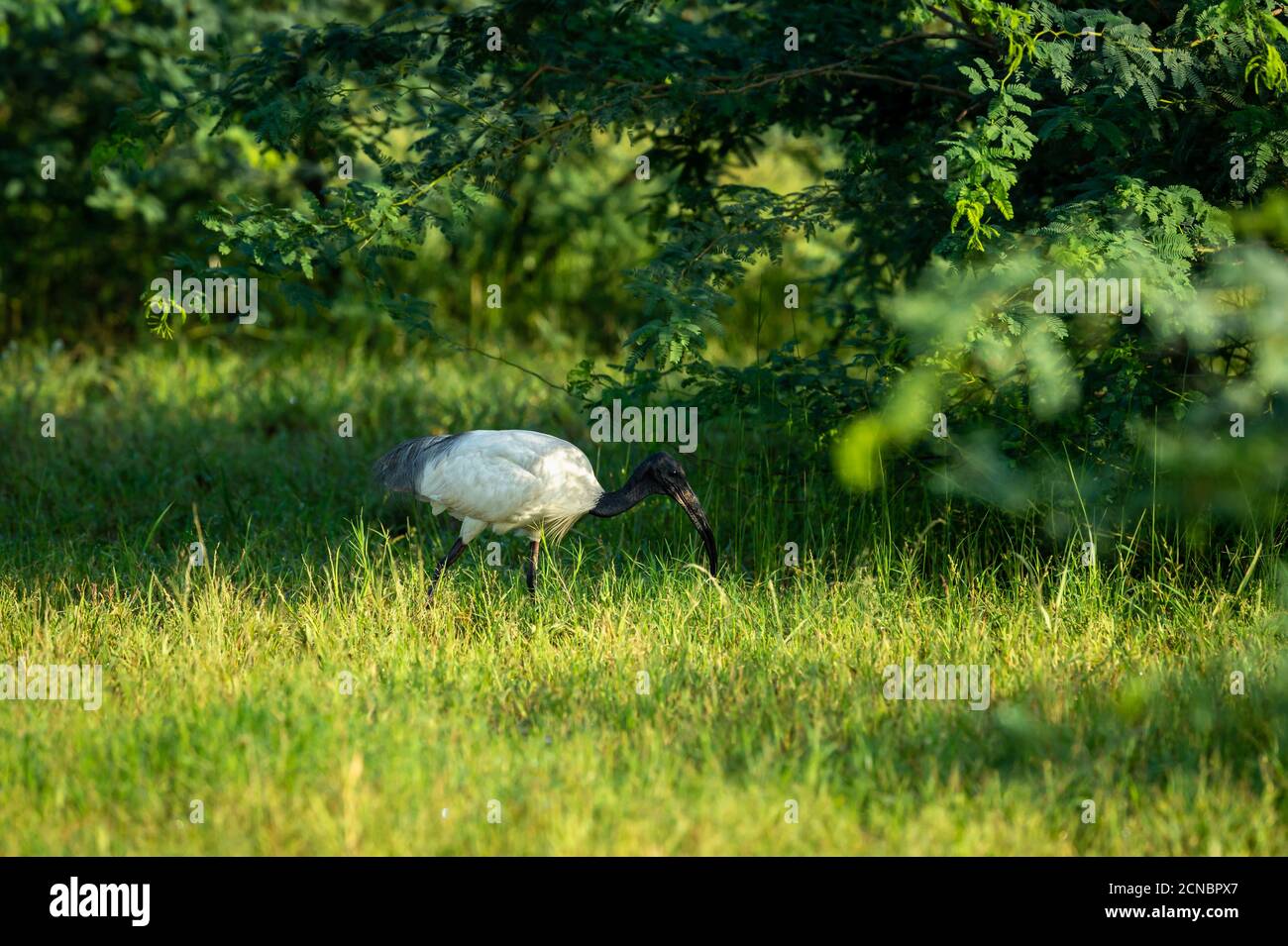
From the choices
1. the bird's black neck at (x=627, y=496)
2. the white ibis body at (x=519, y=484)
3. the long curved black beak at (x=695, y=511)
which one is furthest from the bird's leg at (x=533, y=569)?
the long curved black beak at (x=695, y=511)

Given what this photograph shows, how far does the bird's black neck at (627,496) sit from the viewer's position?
21.0ft

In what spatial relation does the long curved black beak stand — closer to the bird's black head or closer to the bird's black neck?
the bird's black head

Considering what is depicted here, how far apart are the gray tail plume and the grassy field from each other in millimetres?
361

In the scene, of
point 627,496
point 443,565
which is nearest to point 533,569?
point 443,565

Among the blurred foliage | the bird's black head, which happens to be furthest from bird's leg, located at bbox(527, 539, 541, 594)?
the blurred foliage

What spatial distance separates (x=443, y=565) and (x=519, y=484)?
1.68 ft

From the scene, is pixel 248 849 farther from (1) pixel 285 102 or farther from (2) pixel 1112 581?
A: (2) pixel 1112 581

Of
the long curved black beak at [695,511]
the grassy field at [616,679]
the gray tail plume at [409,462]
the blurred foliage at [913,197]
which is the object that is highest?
the blurred foliage at [913,197]

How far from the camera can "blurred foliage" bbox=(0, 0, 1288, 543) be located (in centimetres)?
526

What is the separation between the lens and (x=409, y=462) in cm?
650

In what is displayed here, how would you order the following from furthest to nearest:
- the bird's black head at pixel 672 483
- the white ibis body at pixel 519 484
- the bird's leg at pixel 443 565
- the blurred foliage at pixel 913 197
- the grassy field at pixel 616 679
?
the bird's black head at pixel 672 483, the white ibis body at pixel 519 484, the bird's leg at pixel 443 565, the blurred foliage at pixel 913 197, the grassy field at pixel 616 679

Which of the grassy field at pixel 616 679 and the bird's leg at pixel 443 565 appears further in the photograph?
the bird's leg at pixel 443 565

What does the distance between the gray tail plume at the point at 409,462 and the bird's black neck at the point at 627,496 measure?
742 mm

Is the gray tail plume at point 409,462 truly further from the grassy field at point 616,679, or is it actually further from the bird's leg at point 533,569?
the bird's leg at point 533,569
